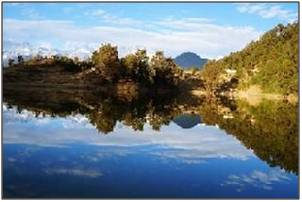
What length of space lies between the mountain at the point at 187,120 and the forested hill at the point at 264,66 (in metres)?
37.7

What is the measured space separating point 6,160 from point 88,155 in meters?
2.31

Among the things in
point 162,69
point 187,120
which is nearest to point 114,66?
point 162,69

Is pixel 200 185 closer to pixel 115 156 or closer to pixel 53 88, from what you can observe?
pixel 115 156

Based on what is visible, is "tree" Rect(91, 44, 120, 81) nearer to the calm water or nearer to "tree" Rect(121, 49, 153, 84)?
"tree" Rect(121, 49, 153, 84)

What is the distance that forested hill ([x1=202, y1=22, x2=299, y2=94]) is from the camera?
68.2m

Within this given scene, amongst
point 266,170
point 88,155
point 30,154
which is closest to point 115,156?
point 88,155

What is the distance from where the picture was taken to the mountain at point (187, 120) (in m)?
24.6

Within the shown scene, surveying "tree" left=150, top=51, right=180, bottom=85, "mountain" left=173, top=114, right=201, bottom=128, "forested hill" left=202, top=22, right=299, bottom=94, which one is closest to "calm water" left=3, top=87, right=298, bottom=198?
"mountain" left=173, top=114, right=201, bottom=128

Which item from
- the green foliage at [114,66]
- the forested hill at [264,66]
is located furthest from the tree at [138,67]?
the forested hill at [264,66]

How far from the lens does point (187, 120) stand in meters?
26.8

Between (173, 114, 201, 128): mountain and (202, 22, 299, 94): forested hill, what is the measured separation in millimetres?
37670

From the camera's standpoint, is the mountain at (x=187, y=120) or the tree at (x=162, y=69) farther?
the tree at (x=162, y=69)

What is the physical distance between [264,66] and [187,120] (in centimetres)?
5223

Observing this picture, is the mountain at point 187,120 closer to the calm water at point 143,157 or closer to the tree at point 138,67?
the calm water at point 143,157
